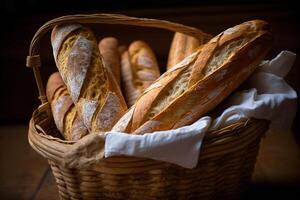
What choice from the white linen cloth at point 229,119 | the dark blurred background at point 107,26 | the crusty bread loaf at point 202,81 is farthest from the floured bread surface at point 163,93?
the dark blurred background at point 107,26

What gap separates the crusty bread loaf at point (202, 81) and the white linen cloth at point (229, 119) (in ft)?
0.15

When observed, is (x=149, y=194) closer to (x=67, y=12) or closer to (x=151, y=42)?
(x=151, y=42)

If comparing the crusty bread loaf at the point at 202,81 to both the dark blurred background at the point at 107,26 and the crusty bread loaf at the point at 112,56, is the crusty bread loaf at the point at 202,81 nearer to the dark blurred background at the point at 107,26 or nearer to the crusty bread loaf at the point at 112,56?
the crusty bread loaf at the point at 112,56

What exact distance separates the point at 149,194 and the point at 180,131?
0.16 metres

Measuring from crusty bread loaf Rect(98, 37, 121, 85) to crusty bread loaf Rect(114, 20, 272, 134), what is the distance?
0.89ft

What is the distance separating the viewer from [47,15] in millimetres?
1645

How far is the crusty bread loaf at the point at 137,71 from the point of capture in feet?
3.74

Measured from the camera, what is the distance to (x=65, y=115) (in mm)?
1010

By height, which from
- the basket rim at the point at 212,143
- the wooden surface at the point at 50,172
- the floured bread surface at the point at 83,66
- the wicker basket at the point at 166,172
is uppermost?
the floured bread surface at the point at 83,66

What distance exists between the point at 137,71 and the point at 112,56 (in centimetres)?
9

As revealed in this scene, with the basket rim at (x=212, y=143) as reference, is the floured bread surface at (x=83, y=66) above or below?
above

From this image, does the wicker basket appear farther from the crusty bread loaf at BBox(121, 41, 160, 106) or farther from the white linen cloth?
the crusty bread loaf at BBox(121, 41, 160, 106)

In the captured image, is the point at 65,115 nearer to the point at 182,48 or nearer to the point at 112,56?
the point at 112,56

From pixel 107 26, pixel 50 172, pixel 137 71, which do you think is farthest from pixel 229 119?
pixel 107 26
